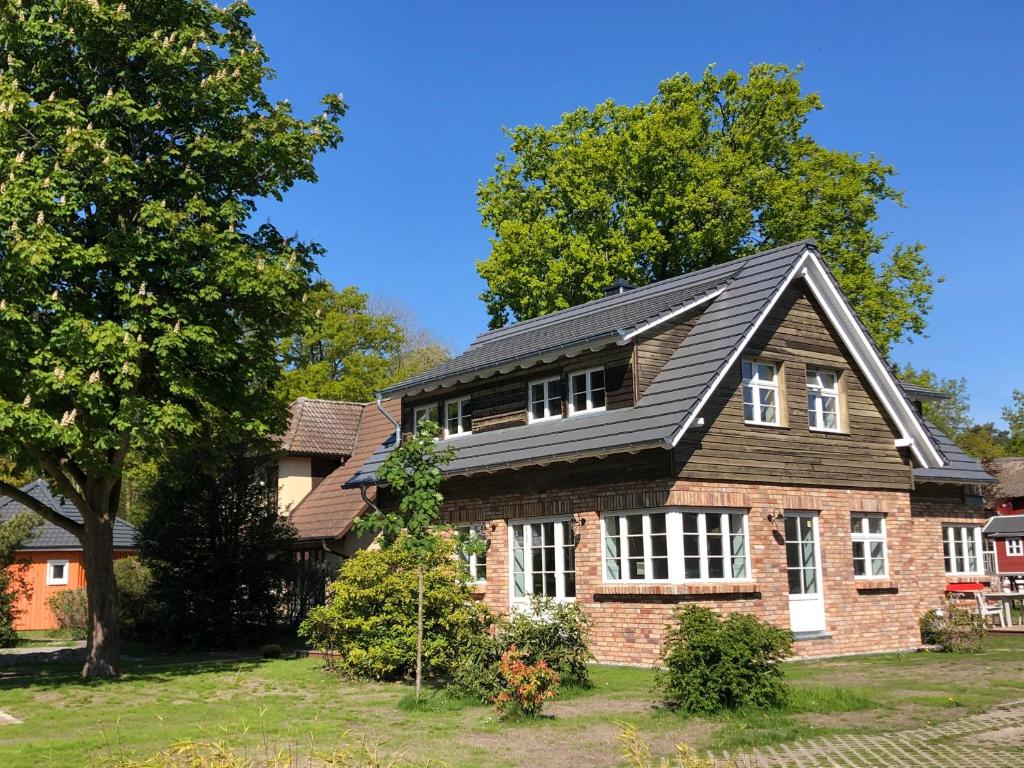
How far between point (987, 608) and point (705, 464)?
11.8 metres

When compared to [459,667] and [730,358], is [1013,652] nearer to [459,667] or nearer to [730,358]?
[730,358]

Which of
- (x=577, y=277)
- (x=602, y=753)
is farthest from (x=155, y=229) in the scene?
(x=577, y=277)

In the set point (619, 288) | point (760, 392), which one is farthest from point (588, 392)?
point (619, 288)

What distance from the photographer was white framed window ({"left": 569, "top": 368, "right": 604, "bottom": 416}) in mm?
19906

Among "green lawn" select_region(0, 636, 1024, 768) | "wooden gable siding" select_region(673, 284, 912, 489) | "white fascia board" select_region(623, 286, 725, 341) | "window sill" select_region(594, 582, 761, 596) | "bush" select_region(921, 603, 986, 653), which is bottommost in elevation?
"green lawn" select_region(0, 636, 1024, 768)

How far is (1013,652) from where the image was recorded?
18.6 metres

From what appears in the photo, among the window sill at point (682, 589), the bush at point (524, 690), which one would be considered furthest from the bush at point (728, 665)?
the window sill at point (682, 589)

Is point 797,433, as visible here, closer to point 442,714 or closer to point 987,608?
point 987,608

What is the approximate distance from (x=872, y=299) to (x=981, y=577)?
1248 centimetres

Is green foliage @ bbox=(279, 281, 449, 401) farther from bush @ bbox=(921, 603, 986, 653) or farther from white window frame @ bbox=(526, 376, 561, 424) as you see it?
bush @ bbox=(921, 603, 986, 653)

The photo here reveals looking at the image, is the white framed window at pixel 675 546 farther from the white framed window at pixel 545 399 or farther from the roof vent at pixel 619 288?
the roof vent at pixel 619 288

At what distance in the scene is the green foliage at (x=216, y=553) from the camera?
2412 cm

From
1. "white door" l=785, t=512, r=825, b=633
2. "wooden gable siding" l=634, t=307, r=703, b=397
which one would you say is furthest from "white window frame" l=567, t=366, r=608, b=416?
"white door" l=785, t=512, r=825, b=633

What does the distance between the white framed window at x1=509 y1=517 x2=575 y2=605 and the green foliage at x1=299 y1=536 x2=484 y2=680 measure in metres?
3.08
